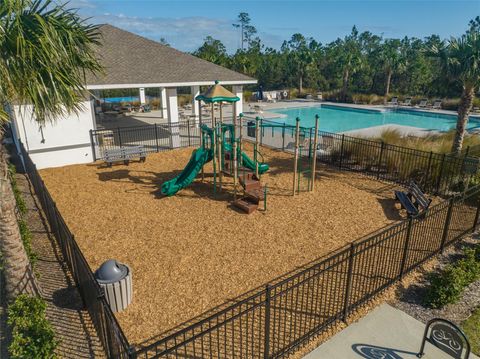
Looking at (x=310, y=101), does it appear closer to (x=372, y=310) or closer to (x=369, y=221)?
(x=369, y=221)

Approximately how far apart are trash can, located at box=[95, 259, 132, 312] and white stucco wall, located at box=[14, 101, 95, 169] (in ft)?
34.9

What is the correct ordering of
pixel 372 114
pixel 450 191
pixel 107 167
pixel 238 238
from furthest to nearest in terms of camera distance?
pixel 372 114
pixel 107 167
pixel 450 191
pixel 238 238

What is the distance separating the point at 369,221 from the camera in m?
10.0

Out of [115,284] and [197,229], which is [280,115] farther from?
[115,284]

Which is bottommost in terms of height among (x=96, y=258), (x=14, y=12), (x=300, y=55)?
(x=96, y=258)

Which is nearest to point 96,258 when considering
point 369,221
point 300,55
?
point 369,221

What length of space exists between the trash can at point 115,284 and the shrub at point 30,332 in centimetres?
102

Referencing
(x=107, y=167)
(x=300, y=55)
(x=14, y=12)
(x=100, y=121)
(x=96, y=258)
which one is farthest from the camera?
(x=300, y=55)

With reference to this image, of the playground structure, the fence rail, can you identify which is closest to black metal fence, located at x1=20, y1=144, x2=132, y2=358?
the fence rail

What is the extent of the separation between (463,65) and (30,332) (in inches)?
626

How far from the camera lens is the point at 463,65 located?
1301 centimetres

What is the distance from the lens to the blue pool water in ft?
101

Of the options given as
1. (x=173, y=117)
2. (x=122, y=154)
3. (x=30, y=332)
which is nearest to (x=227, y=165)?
(x=122, y=154)

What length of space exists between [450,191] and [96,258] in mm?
12056
